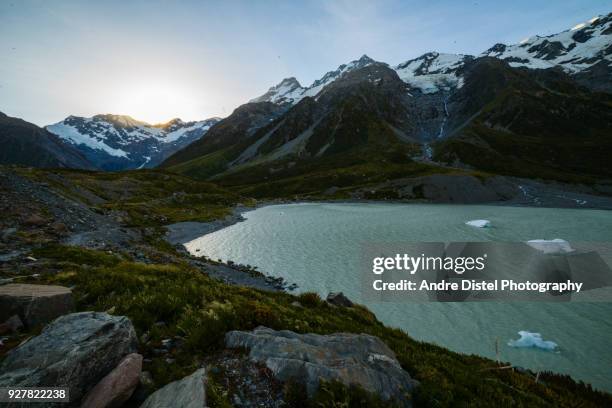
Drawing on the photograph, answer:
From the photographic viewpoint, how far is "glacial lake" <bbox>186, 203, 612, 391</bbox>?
61.6 feet

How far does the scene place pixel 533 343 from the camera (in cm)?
1953

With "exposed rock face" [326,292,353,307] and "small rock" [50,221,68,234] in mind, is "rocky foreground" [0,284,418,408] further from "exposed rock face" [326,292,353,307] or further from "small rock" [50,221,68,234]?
"small rock" [50,221,68,234]

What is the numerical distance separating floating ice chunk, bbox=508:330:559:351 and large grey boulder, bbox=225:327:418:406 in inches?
584

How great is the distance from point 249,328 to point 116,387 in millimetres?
4246

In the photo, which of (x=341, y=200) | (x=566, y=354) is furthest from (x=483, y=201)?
(x=566, y=354)

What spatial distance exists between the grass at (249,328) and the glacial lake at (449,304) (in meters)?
6.68

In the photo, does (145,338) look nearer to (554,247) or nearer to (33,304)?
(33,304)

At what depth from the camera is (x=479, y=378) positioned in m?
10.3

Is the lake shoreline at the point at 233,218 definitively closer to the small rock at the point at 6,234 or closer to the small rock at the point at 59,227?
the small rock at the point at 59,227

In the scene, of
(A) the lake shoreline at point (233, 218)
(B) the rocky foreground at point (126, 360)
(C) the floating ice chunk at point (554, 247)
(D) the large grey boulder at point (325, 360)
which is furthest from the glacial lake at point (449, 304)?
(B) the rocky foreground at point (126, 360)

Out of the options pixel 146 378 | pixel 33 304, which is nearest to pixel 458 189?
pixel 146 378

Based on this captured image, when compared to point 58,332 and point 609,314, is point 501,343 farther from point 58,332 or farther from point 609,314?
point 58,332

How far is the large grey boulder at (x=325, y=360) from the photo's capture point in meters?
7.77

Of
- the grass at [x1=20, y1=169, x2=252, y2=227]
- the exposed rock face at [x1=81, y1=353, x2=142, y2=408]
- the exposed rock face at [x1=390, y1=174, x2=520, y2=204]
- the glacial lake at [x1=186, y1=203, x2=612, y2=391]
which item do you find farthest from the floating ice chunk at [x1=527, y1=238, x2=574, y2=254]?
the exposed rock face at [x1=390, y1=174, x2=520, y2=204]
